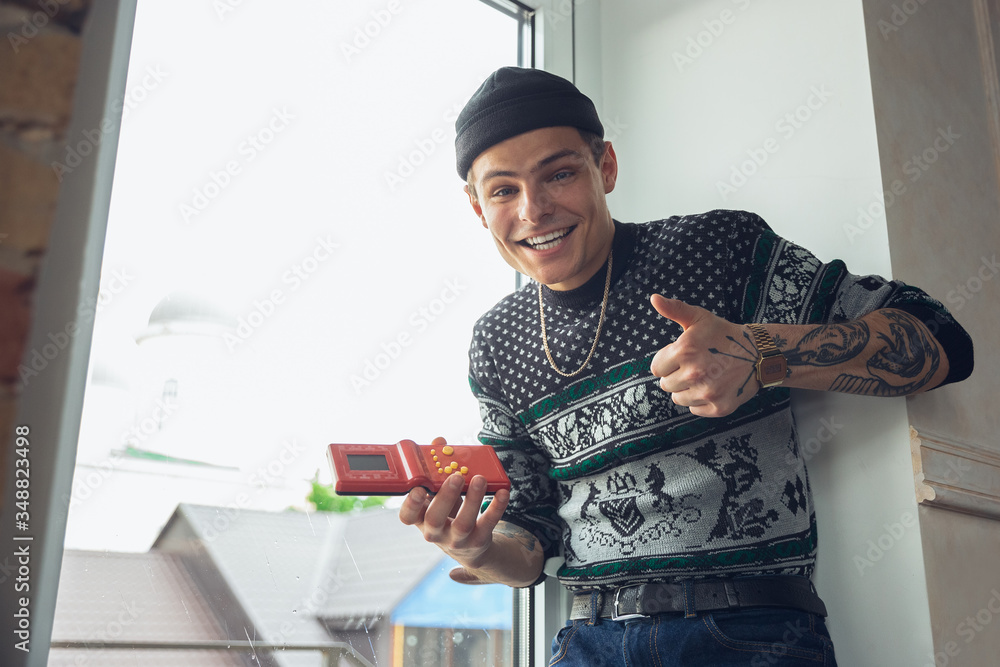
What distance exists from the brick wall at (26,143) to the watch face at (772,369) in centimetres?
68

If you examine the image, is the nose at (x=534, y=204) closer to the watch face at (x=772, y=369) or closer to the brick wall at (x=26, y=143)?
the watch face at (x=772, y=369)

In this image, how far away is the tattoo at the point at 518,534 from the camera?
1038mm

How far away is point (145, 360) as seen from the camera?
0.90 m

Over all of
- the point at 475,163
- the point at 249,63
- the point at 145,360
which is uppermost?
the point at 249,63

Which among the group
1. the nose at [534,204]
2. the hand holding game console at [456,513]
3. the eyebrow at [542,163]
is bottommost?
the hand holding game console at [456,513]

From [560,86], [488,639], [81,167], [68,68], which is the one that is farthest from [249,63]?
[488,639]

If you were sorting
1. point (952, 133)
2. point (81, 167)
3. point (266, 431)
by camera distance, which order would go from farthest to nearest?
1. point (952, 133)
2. point (266, 431)
3. point (81, 167)

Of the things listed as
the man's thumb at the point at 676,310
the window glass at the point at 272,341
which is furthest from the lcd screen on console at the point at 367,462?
the man's thumb at the point at 676,310

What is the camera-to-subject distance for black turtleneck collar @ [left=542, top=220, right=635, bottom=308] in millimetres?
1065

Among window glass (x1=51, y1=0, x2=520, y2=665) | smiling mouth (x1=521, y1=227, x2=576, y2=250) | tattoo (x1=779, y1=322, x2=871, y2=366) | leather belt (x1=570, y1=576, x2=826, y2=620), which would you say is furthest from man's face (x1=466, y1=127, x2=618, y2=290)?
leather belt (x1=570, y1=576, x2=826, y2=620)

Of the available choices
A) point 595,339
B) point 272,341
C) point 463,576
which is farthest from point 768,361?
point 272,341

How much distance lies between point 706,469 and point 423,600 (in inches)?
17.8

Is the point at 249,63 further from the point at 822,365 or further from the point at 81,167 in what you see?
the point at 822,365

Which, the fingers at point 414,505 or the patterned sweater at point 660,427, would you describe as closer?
the fingers at point 414,505
